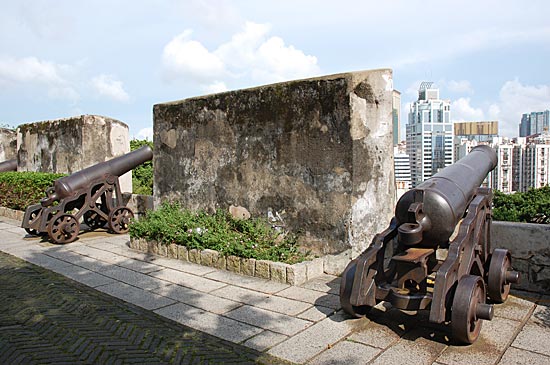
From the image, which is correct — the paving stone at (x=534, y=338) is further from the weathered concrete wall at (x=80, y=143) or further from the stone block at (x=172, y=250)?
the weathered concrete wall at (x=80, y=143)

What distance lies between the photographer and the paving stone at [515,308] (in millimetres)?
3804

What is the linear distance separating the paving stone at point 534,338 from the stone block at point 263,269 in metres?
2.53

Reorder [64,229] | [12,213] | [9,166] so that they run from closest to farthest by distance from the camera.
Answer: [64,229]
[12,213]
[9,166]

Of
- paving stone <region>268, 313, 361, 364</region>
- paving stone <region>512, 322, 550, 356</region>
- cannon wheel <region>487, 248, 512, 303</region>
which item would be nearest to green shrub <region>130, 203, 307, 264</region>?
paving stone <region>268, 313, 361, 364</region>

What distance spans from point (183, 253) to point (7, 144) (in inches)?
573

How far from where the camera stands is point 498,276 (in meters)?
3.89

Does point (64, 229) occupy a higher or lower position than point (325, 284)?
higher

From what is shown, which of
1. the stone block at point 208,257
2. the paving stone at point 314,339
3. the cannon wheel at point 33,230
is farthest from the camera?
the cannon wheel at point 33,230

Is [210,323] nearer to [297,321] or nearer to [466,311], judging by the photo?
[297,321]

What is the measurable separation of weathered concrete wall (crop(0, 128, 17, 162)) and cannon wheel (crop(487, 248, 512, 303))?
18.0 meters

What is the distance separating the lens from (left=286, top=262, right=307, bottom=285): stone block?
16.0ft

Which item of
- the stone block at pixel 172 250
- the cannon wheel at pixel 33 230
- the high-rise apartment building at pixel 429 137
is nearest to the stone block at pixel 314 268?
the stone block at pixel 172 250

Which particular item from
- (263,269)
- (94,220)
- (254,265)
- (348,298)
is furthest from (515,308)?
(94,220)

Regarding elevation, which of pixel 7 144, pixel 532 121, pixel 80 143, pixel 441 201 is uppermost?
pixel 532 121
